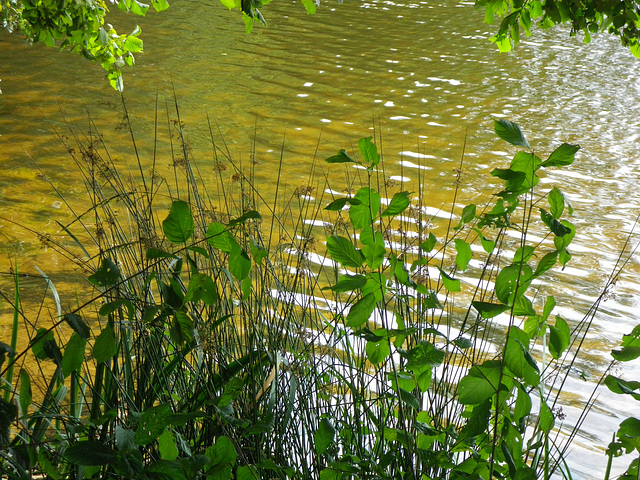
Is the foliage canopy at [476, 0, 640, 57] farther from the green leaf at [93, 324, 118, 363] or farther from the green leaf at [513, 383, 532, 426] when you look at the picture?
the green leaf at [93, 324, 118, 363]

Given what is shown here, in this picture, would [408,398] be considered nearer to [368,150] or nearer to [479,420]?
[479,420]

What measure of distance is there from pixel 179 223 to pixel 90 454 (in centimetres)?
38

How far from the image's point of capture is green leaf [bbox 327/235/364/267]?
1243mm

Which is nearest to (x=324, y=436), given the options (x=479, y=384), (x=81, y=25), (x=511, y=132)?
(x=479, y=384)

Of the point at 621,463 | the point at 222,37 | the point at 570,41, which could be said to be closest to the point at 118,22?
the point at 222,37

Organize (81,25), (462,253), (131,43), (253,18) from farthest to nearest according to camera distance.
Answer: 1. (131,43)
2. (81,25)
3. (253,18)
4. (462,253)

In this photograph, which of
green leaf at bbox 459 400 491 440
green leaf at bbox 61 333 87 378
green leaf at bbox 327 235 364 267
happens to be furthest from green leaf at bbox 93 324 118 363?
green leaf at bbox 459 400 491 440

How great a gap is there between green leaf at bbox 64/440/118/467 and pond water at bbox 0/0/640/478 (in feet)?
7.53

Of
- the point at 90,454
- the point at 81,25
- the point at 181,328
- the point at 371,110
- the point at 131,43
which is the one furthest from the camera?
the point at 371,110

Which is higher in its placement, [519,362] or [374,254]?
[374,254]

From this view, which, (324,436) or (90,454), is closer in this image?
(90,454)

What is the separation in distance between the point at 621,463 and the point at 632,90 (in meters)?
7.83

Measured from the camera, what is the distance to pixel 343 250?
125cm

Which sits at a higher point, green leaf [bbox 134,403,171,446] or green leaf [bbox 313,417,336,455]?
green leaf [bbox 134,403,171,446]
